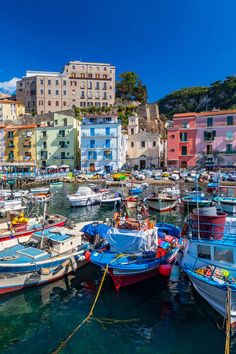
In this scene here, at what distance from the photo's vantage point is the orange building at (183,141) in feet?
197

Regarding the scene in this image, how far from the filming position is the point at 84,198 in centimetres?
3275

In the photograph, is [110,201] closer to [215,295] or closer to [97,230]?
[97,230]

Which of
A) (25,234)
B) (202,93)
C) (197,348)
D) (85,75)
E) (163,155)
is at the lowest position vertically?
(197,348)

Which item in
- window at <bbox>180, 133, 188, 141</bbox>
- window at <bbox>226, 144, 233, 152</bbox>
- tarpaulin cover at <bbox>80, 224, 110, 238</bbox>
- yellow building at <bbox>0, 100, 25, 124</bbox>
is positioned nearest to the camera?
tarpaulin cover at <bbox>80, 224, 110, 238</bbox>

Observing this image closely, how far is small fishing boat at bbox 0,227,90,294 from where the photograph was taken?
12.2 meters

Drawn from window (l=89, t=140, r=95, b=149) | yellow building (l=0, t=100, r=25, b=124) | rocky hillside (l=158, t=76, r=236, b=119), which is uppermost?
rocky hillside (l=158, t=76, r=236, b=119)

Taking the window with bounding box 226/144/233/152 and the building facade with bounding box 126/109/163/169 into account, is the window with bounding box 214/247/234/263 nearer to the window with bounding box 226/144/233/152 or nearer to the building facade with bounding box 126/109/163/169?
the window with bounding box 226/144/233/152

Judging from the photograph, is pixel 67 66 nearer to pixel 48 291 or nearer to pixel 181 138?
pixel 181 138

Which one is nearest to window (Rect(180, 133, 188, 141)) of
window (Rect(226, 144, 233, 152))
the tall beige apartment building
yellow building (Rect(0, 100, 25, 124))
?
window (Rect(226, 144, 233, 152))

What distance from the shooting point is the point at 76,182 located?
54.2 m

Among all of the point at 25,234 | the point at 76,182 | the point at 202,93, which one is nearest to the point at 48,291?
the point at 25,234

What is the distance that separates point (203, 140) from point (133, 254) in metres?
51.0

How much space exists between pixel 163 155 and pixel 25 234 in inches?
2298

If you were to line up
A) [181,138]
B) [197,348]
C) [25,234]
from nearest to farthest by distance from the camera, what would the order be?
[197,348], [25,234], [181,138]
